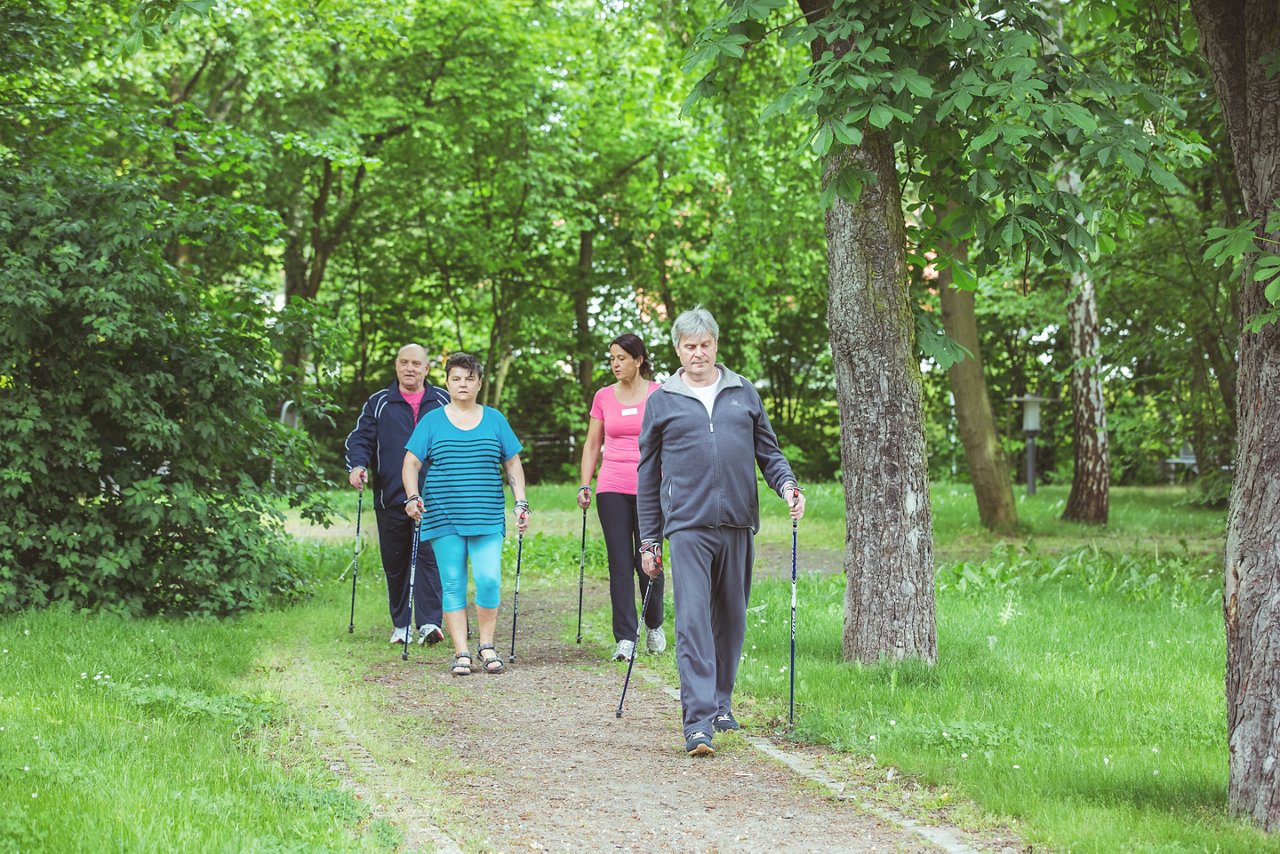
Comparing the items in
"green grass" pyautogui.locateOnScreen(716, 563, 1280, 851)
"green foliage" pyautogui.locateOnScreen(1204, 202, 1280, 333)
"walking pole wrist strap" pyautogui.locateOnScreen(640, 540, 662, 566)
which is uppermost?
"green foliage" pyautogui.locateOnScreen(1204, 202, 1280, 333)

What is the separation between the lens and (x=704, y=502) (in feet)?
20.9

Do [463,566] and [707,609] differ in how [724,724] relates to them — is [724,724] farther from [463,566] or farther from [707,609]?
[463,566]

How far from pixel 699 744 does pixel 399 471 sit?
3946 millimetres

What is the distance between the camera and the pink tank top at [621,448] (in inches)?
344

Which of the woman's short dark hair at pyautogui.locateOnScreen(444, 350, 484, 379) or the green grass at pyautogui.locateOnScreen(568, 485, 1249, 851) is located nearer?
the green grass at pyautogui.locateOnScreen(568, 485, 1249, 851)

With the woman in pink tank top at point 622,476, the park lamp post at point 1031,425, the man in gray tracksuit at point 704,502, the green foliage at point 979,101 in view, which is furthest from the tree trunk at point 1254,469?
the park lamp post at point 1031,425

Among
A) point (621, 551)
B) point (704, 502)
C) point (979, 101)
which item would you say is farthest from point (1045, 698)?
point (979, 101)

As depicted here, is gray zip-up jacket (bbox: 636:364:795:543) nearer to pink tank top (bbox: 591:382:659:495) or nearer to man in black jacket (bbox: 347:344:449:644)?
pink tank top (bbox: 591:382:659:495)

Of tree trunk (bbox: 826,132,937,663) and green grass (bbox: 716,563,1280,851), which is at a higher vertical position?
tree trunk (bbox: 826,132,937,663)

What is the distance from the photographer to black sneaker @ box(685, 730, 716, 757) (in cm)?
615

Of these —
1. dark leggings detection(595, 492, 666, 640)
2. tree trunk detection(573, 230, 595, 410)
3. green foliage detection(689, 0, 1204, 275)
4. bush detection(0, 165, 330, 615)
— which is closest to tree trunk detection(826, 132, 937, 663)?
green foliage detection(689, 0, 1204, 275)

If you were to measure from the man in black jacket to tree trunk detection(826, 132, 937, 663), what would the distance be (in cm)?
326

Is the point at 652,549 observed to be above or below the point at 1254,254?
below

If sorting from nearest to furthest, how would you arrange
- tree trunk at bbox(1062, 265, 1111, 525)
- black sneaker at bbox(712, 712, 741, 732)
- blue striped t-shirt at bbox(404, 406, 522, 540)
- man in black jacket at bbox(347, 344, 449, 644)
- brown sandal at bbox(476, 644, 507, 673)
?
black sneaker at bbox(712, 712, 741, 732) < blue striped t-shirt at bbox(404, 406, 522, 540) < brown sandal at bbox(476, 644, 507, 673) < man in black jacket at bbox(347, 344, 449, 644) < tree trunk at bbox(1062, 265, 1111, 525)
